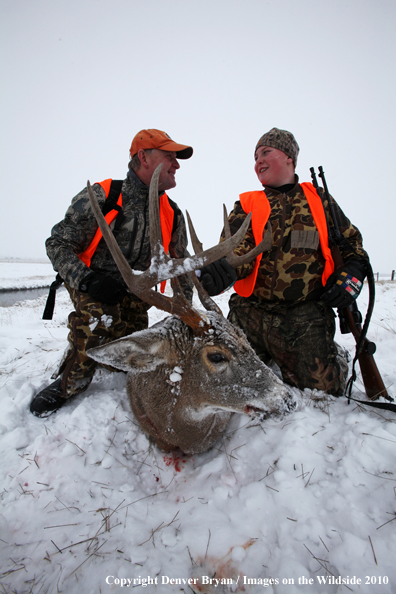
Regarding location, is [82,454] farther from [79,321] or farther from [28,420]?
[79,321]

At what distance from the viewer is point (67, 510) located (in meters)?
1.96

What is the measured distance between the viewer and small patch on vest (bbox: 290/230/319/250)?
3.31 m

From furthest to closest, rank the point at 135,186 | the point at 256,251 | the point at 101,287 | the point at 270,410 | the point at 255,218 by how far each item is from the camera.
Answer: the point at 135,186
the point at 255,218
the point at 101,287
the point at 256,251
the point at 270,410

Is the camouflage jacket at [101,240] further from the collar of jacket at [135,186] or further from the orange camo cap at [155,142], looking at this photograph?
the orange camo cap at [155,142]

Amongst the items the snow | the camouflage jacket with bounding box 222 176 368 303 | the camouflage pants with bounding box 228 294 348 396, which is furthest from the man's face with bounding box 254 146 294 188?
the snow

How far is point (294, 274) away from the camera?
3357mm

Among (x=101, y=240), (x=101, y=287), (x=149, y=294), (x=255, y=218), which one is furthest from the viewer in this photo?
(x=101, y=240)

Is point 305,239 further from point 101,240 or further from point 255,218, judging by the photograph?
point 101,240

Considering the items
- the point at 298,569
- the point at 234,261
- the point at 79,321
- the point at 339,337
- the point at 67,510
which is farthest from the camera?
the point at 339,337

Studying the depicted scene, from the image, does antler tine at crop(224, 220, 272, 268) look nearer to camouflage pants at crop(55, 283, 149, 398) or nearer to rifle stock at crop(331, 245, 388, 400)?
rifle stock at crop(331, 245, 388, 400)

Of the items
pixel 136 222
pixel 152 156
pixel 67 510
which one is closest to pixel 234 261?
pixel 136 222

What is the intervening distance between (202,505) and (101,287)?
2.34 metres

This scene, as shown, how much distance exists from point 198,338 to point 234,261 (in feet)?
3.47

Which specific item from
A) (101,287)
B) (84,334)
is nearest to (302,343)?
(101,287)
